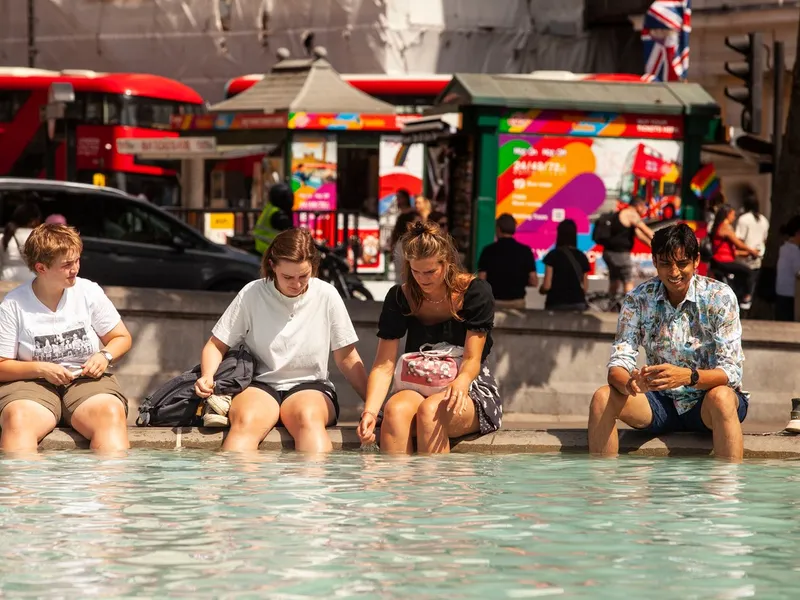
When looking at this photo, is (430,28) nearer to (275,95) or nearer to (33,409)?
(275,95)

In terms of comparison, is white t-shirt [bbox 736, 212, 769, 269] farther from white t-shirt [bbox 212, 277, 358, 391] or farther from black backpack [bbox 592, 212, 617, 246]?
white t-shirt [bbox 212, 277, 358, 391]

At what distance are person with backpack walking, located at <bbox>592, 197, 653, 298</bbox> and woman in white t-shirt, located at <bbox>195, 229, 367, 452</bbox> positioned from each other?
9357 mm

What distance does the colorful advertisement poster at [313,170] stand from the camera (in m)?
25.2

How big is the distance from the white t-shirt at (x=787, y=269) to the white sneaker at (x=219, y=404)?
6696mm

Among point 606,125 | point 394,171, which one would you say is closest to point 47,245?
point 606,125

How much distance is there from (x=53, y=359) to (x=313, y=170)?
17534 millimetres

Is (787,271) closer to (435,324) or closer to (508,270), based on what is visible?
(508,270)

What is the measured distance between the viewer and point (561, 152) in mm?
17984

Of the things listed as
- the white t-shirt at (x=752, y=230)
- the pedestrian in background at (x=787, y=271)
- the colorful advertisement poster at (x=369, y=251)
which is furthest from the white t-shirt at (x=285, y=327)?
the colorful advertisement poster at (x=369, y=251)

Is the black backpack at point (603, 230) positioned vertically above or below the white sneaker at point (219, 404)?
above

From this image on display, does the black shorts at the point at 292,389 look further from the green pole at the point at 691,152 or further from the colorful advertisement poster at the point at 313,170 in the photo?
the colorful advertisement poster at the point at 313,170

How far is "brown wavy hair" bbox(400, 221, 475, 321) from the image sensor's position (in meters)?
7.97

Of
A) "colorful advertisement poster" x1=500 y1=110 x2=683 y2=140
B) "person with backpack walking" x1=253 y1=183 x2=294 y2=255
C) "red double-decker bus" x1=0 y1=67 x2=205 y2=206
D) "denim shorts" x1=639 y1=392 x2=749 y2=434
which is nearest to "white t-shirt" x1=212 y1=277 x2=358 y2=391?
"denim shorts" x1=639 y1=392 x2=749 y2=434

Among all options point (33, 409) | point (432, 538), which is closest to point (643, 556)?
point (432, 538)
